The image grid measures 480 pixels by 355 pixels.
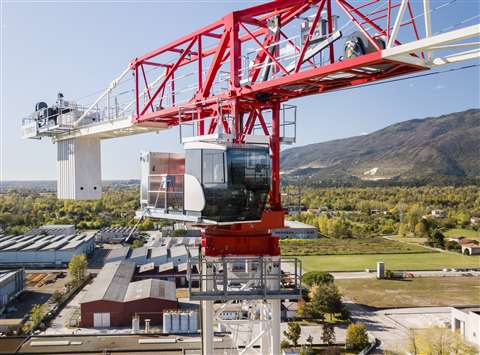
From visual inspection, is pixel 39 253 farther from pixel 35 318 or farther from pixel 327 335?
pixel 327 335

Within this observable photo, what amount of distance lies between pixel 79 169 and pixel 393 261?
43.2 meters

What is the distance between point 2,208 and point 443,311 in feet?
285

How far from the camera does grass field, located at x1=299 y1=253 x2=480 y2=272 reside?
1877 inches

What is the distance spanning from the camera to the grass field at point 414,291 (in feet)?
114

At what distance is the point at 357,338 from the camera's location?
25.2 metres

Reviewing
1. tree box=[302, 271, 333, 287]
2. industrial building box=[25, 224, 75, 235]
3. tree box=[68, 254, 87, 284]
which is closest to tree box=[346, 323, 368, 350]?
tree box=[302, 271, 333, 287]

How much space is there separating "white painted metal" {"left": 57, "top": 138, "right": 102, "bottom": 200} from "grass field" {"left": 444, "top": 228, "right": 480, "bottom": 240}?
212 feet

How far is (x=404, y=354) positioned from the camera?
23453 mm

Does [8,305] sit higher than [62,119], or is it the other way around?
[62,119]

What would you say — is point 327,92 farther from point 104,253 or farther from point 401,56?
point 104,253

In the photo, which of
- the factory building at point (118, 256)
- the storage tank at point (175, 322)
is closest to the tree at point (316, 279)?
the storage tank at point (175, 322)

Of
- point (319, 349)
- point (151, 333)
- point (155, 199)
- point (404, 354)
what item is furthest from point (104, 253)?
point (155, 199)

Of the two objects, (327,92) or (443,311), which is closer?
(327,92)

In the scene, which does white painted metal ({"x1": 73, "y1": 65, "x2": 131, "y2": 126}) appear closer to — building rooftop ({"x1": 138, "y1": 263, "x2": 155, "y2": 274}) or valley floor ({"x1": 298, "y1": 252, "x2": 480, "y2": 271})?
building rooftop ({"x1": 138, "y1": 263, "x2": 155, "y2": 274})
